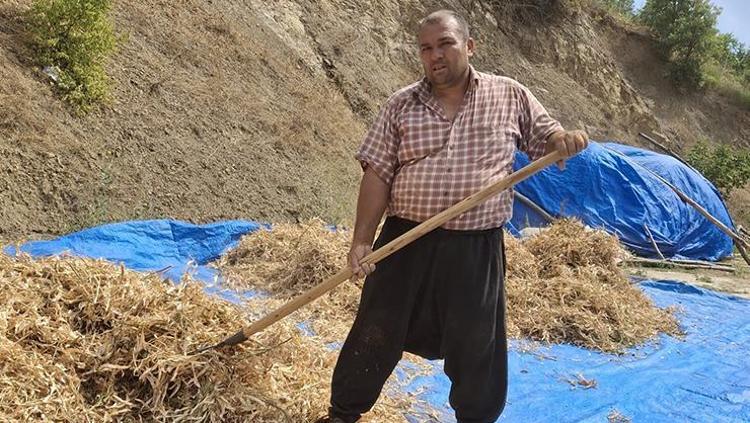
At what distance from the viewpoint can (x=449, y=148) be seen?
2.40 m

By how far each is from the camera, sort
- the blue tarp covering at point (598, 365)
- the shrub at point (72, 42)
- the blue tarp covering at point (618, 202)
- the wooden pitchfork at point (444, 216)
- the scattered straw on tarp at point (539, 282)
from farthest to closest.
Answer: the blue tarp covering at point (618, 202) → the shrub at point (72, 42) → the scattered straw on tarp at point (539, 282) → the blue tarp covering at point (598, 365) → the wooden pitchfork at point (444, 216)

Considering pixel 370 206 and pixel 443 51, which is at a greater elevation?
pixel 443 51

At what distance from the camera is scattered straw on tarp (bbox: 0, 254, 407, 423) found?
90.7 inches

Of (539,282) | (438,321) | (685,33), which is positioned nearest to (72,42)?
(539,282)

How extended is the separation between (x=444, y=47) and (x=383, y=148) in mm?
450

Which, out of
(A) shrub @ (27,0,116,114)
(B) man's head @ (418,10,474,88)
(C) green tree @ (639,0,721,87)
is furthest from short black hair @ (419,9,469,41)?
(C) green tree @ (639,0,721,87)

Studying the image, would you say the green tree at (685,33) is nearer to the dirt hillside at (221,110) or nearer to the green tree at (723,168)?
the green tree at (723,168)

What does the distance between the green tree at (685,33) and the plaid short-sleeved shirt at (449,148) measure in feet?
55.4

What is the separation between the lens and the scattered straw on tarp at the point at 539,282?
171 inches

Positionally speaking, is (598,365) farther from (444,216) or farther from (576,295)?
(444,216)

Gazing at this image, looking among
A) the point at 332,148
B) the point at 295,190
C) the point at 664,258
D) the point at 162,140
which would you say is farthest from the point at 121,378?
the point at 664,258

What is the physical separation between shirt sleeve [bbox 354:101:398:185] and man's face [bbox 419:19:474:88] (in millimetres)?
233

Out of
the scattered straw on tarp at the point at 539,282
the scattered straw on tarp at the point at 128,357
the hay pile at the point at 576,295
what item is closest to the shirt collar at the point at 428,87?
the scattered straw on tarp at the point at 128,357

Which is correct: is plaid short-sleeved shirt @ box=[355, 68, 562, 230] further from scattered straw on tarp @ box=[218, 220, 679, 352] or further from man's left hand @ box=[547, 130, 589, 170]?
scattered straw on tarp @ box=[218, 220, 679, 352]
